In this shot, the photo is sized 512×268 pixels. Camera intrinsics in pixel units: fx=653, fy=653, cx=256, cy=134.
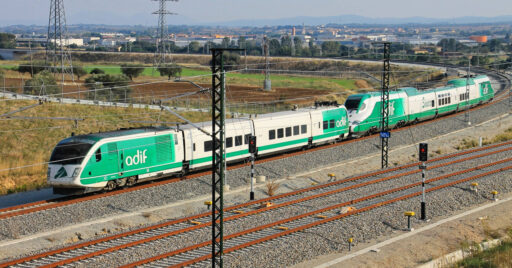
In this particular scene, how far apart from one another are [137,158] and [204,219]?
6.41 metres

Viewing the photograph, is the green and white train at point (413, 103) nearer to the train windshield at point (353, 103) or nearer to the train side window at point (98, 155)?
the train windshield at point (353, 103)

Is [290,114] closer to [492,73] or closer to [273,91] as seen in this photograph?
[273,91]

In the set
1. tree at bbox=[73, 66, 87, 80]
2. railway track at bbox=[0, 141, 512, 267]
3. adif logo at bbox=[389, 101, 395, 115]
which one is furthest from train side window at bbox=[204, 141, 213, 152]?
tree at bbox=[73, 66, 87, 80]

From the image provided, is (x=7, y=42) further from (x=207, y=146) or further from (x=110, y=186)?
(x=110, y=186)

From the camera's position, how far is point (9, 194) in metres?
30.7

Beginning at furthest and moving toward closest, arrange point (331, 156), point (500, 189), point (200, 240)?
point (331, 156), point (500, 189), point (200, 240)

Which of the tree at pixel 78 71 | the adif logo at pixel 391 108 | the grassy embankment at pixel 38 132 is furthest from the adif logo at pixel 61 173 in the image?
the tree at pixel 78 71

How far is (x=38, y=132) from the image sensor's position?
144 ft

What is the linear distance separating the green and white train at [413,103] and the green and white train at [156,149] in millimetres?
5129

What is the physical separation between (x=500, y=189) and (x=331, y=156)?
11.1 m

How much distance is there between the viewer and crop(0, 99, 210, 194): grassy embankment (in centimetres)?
3391

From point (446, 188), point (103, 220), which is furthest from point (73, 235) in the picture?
point (446, 188)

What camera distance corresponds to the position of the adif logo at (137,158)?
29.3 m

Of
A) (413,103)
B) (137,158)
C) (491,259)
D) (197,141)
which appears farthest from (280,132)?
(491,259)
